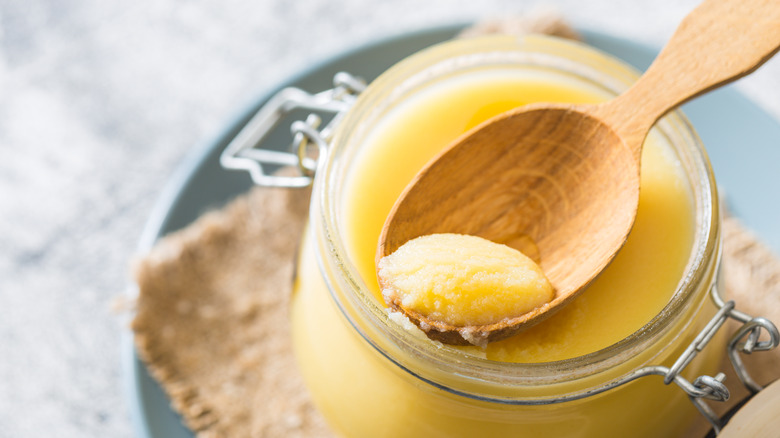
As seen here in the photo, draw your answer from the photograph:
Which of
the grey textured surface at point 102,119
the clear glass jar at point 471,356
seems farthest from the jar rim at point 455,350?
the grey textured surface at point 102,119

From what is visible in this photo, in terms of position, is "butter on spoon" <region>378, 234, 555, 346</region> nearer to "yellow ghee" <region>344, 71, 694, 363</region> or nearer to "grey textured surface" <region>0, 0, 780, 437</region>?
"yellow ghee" <region>344, 71, 694, 363</region>

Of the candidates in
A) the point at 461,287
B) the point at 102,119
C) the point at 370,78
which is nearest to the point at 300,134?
the point at 461,287

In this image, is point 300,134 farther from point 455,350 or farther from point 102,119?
point 102,119

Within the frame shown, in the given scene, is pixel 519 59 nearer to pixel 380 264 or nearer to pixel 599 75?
pixel 599 75

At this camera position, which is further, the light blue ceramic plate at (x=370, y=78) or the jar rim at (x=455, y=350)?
the light blue ceramic plate at (x=370, y=78)

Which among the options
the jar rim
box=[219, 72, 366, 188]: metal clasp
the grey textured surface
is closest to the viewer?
the jar rim

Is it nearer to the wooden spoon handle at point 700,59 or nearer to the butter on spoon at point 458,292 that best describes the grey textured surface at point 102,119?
the wooden spoon handle at point 700,59

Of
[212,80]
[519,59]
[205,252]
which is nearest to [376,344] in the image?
[519,59]

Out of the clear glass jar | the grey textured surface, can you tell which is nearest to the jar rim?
the clear glass jar
